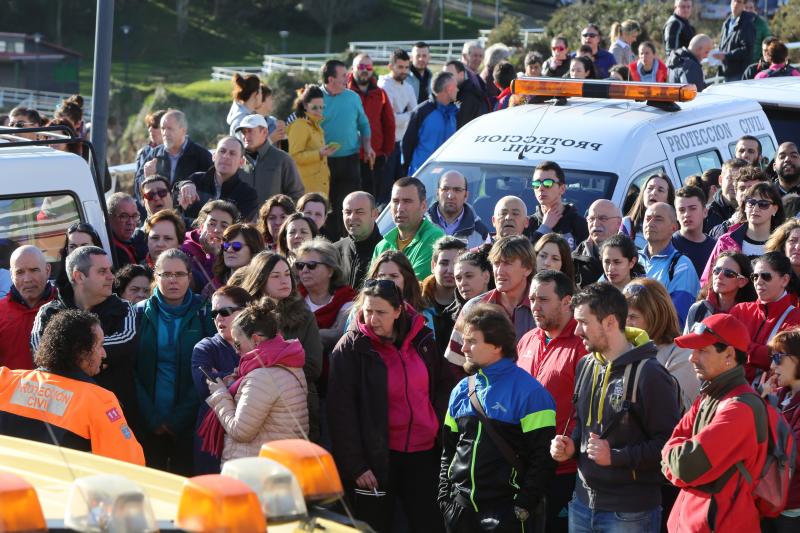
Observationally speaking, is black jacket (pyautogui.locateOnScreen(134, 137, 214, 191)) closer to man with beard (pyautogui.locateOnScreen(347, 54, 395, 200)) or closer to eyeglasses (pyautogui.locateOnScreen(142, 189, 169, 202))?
eyeglasses (pyautogui.locateOnScreen(142, 189, 169, 202))

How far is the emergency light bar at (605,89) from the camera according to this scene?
1077 cm

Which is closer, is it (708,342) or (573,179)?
(708,342)

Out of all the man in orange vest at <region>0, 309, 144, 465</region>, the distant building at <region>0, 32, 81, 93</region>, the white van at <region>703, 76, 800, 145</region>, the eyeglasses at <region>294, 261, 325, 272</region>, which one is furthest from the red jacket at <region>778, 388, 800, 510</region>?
the distant building at <region>0, 32, 81, 93</region>

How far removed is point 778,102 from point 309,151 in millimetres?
4791

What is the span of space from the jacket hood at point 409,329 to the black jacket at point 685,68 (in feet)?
32.5

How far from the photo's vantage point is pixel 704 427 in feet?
17.7

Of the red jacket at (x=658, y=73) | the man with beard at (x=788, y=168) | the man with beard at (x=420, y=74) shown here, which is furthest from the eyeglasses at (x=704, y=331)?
the red jacket at (x=658, y=73)

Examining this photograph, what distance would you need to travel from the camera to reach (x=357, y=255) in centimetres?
872

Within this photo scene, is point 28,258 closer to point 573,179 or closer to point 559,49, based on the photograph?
point 573,179

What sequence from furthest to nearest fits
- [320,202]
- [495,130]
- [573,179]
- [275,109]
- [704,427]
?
1. [275,109]
2. [495,130]
3. [573,179]
4. [320,202]
5. [704,427]

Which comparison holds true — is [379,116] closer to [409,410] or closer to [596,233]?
[596,233]

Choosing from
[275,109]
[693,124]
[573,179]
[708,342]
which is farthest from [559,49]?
[275,109]

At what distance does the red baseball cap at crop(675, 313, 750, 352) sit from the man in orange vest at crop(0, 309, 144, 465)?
2.41 meters

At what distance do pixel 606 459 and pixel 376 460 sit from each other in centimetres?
135
